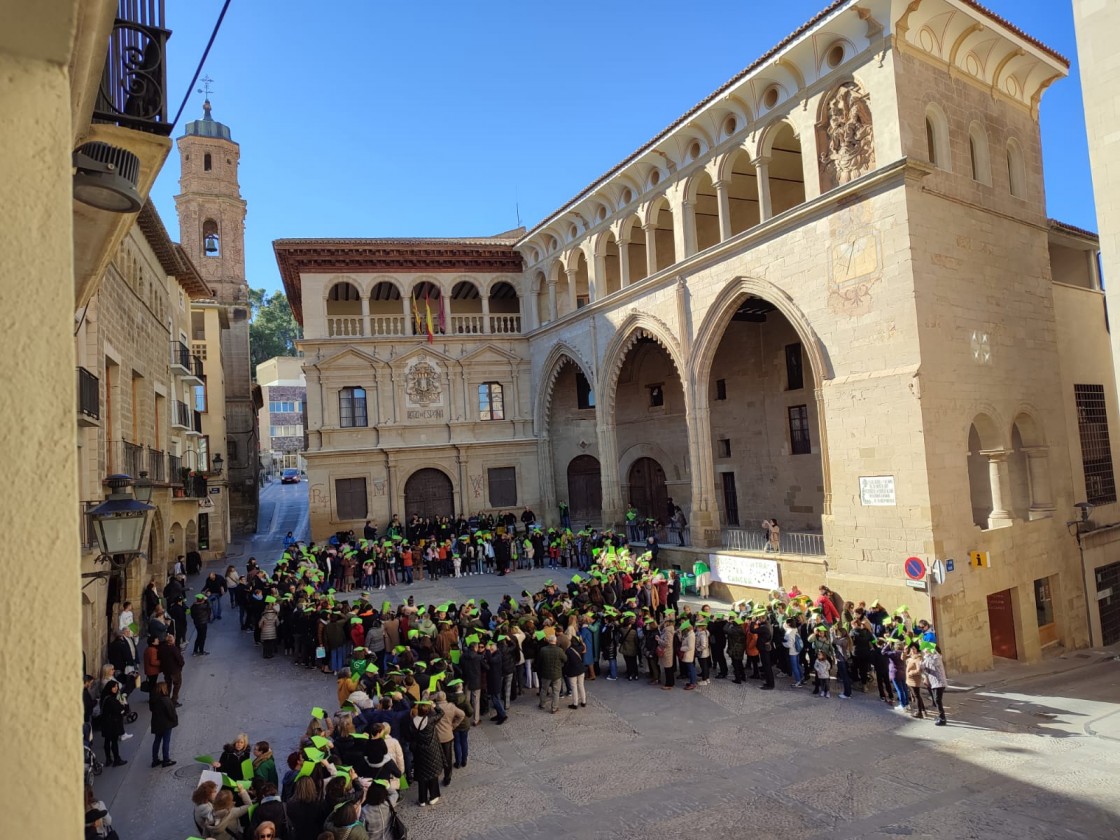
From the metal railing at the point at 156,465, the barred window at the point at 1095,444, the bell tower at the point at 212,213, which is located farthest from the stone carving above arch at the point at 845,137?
the bell tower at the point at 212,213

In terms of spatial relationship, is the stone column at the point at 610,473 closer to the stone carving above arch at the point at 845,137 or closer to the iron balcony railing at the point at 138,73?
the stone carving above arch at the point at 845,137

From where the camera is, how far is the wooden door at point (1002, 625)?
16.8 m

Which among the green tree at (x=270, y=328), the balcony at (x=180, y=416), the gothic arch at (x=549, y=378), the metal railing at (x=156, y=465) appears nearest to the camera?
the metal railing at (x=156, y=465)

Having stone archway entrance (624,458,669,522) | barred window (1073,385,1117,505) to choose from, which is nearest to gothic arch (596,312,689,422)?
stone archway entrance (624,458,669,522)

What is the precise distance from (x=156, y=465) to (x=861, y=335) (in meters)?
17.2

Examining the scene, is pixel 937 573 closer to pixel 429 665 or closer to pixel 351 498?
pixel 429 665

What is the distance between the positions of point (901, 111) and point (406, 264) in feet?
63.0

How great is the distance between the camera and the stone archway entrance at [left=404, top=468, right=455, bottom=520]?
29.2m

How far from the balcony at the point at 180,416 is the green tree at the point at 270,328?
1652 inches

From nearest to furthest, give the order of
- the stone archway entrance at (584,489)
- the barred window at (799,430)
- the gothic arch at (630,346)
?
the gothic arch at (630,346), the barred window at (799,430), the stone archway entrance at (584,489)

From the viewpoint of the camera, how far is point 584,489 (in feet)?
99.1

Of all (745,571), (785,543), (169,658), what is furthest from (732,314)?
(169,658)

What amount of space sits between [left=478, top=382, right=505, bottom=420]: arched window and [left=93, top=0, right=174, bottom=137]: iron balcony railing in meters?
25.9

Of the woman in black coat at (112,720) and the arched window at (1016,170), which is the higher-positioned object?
the arched window at (1016,170)
